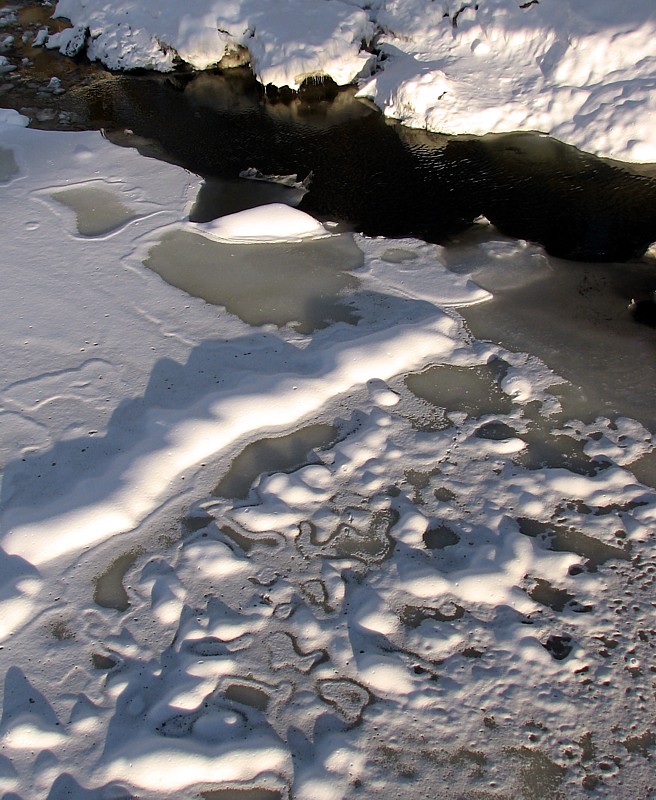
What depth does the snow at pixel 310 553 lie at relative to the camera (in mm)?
2738

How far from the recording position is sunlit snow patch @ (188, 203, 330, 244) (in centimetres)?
532

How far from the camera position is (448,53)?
7453mm

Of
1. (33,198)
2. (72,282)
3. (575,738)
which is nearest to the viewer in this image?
(575,738)

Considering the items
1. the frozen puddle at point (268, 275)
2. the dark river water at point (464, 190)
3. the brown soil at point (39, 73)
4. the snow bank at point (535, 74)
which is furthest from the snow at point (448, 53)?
the frozen puddle at point (268, 275)

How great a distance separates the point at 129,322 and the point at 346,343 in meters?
1.33

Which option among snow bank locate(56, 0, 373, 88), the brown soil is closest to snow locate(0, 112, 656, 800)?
the brown soil

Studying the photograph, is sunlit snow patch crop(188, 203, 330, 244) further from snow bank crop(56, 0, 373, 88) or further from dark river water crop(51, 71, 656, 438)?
snow bank crop(56, 0, 373, 88)

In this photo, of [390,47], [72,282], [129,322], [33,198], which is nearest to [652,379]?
[129,322]

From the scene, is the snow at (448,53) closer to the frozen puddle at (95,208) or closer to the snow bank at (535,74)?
the snow bank at (535,74)

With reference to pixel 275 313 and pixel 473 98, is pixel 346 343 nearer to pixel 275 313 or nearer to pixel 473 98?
pixel 275 313

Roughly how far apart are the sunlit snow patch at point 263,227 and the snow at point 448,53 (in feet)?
7.02

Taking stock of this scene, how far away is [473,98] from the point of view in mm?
6891

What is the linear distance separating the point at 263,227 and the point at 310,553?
2798 mm

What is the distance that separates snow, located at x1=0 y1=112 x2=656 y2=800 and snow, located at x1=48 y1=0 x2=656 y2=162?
237 cm
